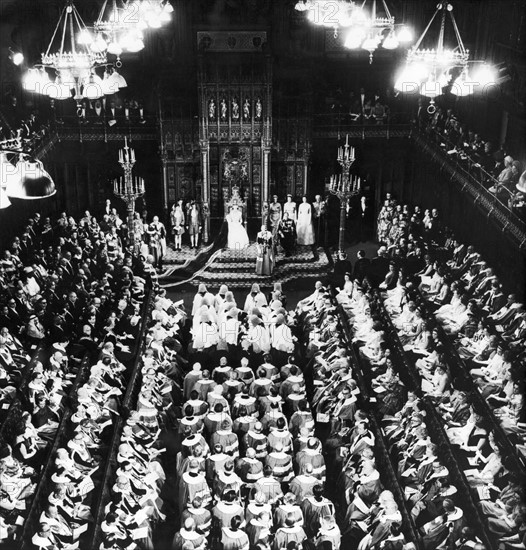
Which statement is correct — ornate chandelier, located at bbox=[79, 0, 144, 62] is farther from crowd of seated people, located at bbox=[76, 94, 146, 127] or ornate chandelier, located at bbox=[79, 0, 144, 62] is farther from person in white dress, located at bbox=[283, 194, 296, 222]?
crowd of seated people, located at bbox=[76, 94, 146, 127]

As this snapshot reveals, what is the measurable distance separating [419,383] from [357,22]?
737cm

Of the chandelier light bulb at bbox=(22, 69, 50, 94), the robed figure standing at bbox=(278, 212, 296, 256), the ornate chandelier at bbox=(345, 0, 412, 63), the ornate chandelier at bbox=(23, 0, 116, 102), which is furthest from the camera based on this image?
the robed figure standing at bbox=(278, 212, 296, 256)

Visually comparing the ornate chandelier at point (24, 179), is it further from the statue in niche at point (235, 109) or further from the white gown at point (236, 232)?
the statue in niche at point (235, 109)

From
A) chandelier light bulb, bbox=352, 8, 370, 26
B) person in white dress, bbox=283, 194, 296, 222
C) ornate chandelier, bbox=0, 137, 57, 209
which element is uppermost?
person in white dress, bbox=283, 194, 296, 222

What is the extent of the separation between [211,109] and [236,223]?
12.6ft

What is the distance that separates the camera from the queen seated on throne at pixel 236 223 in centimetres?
2394

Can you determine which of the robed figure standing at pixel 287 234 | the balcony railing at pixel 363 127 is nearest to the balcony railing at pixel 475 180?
the balcony railing at pixel 363 127

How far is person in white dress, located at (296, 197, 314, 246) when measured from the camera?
80.8 feet

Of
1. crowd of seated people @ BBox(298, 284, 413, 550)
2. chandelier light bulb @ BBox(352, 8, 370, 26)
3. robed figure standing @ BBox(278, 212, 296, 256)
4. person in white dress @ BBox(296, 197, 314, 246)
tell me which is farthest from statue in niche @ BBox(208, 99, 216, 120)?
chandelier light bulb @ BBox(352, 8, 370, 26)

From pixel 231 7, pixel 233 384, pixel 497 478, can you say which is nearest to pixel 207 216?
pixel 231 7

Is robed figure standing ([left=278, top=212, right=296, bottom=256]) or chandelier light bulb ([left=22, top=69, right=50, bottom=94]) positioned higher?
robed figure standing ([left=278, top=212, right=296, bottom=256])

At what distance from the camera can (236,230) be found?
24141 millimetres

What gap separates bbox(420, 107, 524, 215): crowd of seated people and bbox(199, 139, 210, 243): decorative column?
22.9 feet

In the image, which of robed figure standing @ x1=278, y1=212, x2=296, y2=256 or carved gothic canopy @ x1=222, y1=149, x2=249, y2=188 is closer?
robed figure standing @ x1=278, y1=212, x2=296, y2=256
